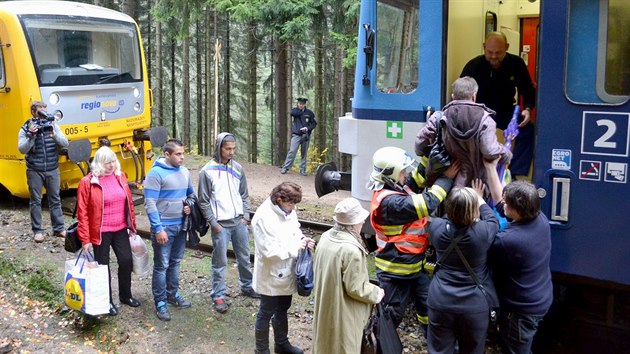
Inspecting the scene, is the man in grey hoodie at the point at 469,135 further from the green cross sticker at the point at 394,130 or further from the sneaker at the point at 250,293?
the sneaker at the point at 250,293

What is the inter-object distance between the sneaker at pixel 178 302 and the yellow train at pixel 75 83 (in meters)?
3.74

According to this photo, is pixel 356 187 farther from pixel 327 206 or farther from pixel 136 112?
pixel 136 112

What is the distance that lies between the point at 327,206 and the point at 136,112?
351cm

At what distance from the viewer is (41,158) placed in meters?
8.12

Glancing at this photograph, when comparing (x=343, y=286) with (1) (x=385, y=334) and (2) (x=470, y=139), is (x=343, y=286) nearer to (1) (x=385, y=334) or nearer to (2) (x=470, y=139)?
(1) (x=385, y=334)

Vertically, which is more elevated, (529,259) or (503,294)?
(529,259)

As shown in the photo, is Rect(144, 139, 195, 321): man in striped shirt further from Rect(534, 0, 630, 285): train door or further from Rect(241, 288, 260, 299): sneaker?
Rect(534, 0, 630, 285): train door

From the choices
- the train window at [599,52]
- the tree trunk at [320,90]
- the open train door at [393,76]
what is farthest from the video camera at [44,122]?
the tree trunk at [320,90]

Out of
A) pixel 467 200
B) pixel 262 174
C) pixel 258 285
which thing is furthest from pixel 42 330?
pixel 262 174

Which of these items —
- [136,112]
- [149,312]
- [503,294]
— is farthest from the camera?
[136,112]

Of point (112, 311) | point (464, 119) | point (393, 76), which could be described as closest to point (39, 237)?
point (112, 311)

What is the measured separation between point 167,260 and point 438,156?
2.73 meters

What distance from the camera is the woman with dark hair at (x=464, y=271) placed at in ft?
13.2

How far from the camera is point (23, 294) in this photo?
639 centimetres
